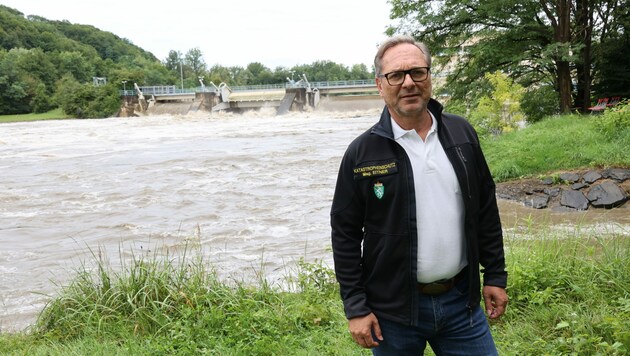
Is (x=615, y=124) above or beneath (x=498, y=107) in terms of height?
beneath

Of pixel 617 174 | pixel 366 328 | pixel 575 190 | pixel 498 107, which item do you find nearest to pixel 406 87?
pixel 366 328

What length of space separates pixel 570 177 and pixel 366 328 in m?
10.9

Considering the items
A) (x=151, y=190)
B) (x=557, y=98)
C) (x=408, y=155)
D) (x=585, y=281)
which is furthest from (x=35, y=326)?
(x=557, y=98)

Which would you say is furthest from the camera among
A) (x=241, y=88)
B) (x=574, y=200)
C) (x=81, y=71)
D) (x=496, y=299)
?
(x=81, y=71)

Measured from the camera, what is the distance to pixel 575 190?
11.2 meters

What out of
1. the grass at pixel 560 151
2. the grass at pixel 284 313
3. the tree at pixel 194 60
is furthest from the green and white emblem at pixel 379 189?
the tree at pixel 194 60

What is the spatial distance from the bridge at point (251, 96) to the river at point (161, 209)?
30117 mm

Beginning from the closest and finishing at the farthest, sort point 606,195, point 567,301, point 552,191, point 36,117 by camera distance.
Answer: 1. point 567,301
2. point 606,195
3. point 552,191
4. point 36,117

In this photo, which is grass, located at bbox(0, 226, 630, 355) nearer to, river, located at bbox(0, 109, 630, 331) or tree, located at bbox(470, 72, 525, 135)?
river, located at bbox(0, 109, 630, 331)

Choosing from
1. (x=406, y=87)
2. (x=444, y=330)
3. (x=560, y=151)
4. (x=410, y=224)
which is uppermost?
(x=406, y=87)

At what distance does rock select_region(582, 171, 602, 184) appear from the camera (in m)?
11.3

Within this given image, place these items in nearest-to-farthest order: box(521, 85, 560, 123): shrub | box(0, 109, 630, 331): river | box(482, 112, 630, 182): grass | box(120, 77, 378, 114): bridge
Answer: box(0, 109, 630, 331): river, box(482, 112, 630, 182): grass, box(521, 85, 560, 123): shrub, box(120, 77, 378, 114): bridge

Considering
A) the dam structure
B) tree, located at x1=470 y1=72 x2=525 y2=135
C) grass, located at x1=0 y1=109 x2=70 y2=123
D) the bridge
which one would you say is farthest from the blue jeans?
grass, located at x1=0 y1=109 x2=70 y2=123

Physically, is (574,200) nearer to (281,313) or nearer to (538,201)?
(538,201)
